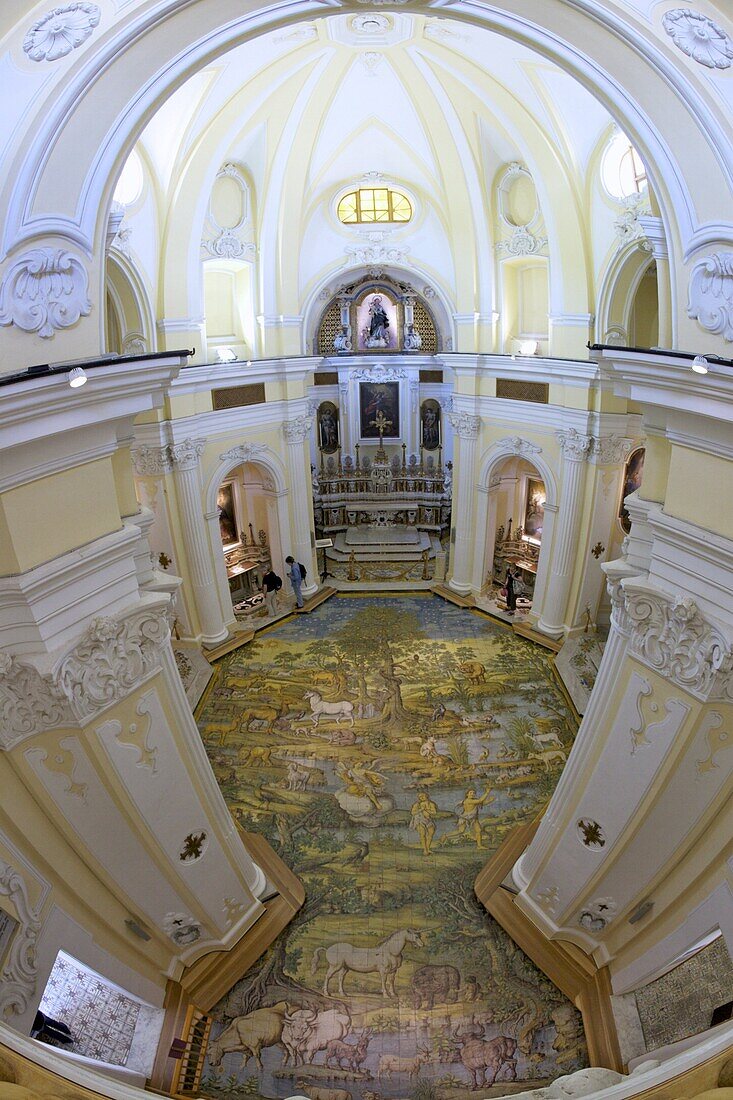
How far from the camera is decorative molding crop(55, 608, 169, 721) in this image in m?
5.05

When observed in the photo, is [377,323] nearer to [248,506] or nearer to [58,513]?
[248,506]

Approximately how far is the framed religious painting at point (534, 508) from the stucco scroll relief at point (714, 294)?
12.2 metres

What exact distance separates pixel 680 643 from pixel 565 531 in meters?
9.05

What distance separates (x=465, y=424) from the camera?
52.0ft

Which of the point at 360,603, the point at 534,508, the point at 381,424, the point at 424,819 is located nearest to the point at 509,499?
the point at 534,508

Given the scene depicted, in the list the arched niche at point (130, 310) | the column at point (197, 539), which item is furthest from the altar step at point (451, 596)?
the arched niche at point (130, 310)

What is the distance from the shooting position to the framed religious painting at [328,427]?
21.5m

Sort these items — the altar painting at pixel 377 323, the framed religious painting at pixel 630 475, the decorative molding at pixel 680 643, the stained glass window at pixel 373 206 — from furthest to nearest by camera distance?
the altar painting at pixel 377 323 → the stained glass window at pixel 373 206 → the framed religious painting at pixel 630 475 → the decorative molding at pixel 680 643

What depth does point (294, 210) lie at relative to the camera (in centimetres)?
1489

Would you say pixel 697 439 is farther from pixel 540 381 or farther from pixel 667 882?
pixel 540 381

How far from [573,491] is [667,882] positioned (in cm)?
891

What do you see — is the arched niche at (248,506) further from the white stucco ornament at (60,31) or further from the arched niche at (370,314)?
the white stucco ornament at (60,31)

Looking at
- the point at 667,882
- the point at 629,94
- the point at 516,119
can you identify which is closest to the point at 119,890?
the point at 667,882

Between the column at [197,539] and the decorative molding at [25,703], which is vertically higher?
the decorative molding at [25,703]
